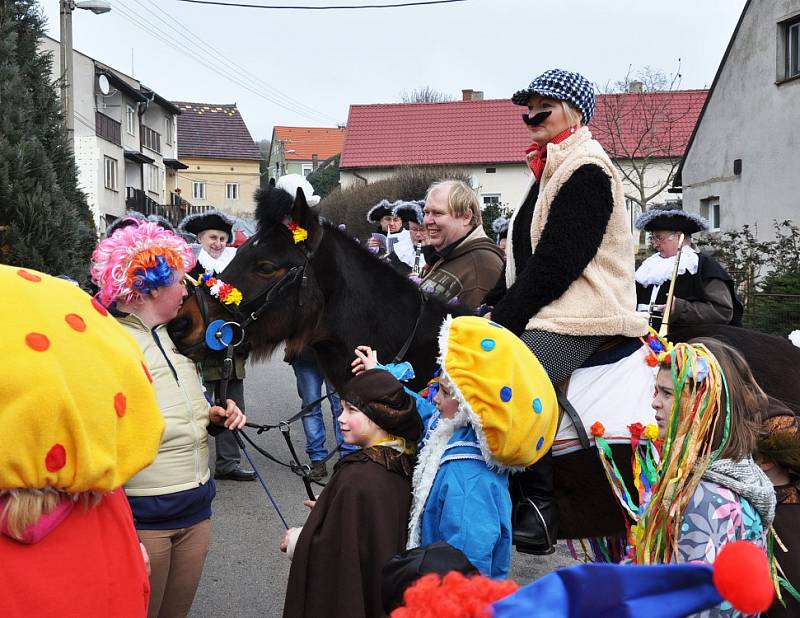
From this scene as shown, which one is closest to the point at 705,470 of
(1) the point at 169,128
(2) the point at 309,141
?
(1) the point at 169,128

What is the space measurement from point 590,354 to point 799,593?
1244 mm

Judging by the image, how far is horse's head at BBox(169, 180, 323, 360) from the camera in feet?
14.2

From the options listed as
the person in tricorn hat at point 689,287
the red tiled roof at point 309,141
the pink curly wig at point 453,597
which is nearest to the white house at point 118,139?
the red tiled roof at point 309,141

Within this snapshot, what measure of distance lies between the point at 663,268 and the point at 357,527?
4301mm

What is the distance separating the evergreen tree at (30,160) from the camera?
6.75 m

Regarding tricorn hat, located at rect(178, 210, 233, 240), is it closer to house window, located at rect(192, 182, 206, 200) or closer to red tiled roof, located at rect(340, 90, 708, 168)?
red tiled roof, located at rect(340, 90, 708, 168)

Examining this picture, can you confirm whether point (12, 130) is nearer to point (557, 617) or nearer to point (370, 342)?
point (370, 342)

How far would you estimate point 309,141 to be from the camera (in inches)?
A: 3125

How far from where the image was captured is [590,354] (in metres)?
3.75

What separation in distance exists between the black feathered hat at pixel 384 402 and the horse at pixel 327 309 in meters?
0.97

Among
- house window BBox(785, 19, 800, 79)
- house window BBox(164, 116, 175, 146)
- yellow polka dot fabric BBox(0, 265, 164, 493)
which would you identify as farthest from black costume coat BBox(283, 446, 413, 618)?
house window BBox(164, 116, 175, 146)

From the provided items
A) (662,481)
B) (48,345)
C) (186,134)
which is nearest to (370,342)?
(662,481)

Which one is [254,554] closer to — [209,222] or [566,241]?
[209,222]

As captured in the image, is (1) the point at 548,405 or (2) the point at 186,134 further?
(2) the point at 186,134
